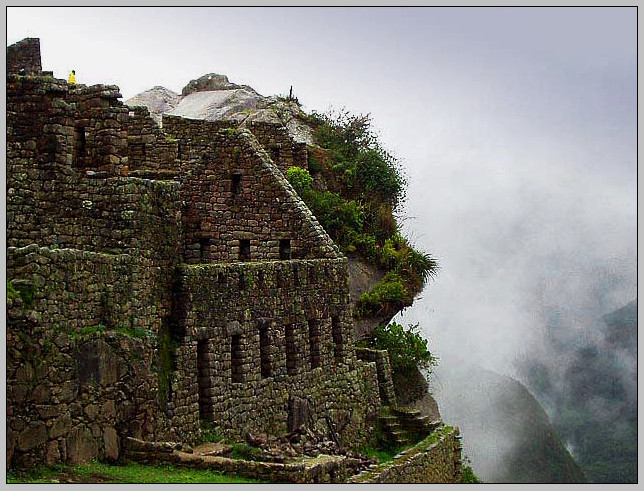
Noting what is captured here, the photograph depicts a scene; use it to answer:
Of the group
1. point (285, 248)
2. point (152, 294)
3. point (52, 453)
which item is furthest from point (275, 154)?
point (52, 453)

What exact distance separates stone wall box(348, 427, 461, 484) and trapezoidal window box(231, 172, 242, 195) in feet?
23.7

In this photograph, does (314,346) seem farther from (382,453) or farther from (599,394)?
(599,394)

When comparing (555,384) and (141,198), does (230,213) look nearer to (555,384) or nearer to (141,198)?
(141,198)

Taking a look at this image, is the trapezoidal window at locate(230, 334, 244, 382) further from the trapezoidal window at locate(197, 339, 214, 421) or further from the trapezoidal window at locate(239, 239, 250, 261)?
the trapezoidal window at locate(239, 239, 250, 261)

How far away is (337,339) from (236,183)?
453 centimetres

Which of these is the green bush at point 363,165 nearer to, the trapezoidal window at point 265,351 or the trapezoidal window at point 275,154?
the trapezoidal window at point 275,154

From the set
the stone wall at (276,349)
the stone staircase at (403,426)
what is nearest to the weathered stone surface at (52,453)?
the stone wall at (276,349)

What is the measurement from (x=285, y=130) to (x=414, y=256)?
4.95 metres

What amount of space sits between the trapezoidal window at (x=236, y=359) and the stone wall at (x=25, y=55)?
9249 millimetres

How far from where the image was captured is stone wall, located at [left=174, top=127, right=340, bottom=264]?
92.5 feet

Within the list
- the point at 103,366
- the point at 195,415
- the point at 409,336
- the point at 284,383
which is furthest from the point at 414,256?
the point at 103,366

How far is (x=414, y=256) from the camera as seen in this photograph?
3338 centimetres

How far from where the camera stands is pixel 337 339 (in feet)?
90.0

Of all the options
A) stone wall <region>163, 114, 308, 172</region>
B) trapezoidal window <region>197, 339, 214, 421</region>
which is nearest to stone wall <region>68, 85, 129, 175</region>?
trapezoidal window <region>197, 339, 214, 421</region>
